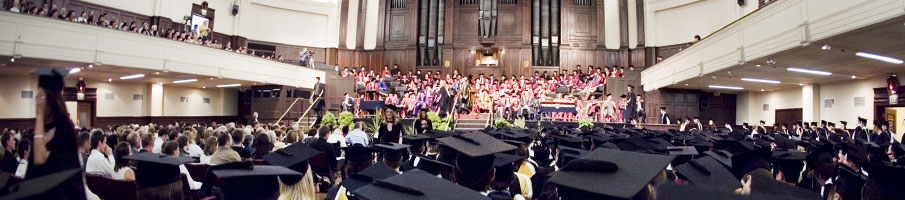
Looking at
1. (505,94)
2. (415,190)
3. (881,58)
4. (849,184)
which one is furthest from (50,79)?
(505,94)

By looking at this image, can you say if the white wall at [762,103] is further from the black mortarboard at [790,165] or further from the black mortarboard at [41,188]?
the black mortarboard at [41,188]

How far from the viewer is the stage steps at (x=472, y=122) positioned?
1495 centimetres

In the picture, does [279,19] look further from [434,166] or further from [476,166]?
[476,166]

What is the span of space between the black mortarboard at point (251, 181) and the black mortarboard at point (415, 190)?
91 cm

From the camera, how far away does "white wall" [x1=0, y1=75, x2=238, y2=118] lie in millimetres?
13125

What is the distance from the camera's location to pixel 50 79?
6.53 ft

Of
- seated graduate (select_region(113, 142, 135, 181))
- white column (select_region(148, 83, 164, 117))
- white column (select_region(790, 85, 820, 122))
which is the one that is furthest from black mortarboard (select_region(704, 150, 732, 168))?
white column (select_region(148, 83, 164, 117))

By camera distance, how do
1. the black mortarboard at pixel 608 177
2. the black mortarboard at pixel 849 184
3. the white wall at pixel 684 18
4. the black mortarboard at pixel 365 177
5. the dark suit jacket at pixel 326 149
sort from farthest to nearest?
1. the white wall at pixel 684 18
2. the dark suit jacket at pixel 326 149
3. the black mortarboard at pixel 849 184
4. the black mortarboard at pixel 365 177
5. the black mortarboard at pixel 608 177

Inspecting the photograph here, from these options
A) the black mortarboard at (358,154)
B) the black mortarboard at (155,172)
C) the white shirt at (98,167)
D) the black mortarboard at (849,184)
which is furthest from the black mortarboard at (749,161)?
the white shirt at (98,167)

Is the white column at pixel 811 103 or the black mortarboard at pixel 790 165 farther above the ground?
the white column at pixel 811 103

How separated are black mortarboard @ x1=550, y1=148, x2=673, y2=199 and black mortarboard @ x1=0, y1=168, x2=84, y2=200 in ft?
6.60

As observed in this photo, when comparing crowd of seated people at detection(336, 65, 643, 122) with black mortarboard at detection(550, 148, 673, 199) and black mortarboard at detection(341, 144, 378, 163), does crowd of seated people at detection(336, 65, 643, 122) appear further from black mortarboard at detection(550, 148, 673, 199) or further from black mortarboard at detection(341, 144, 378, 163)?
black mortarboard at detection(550, 148, 673, 199)

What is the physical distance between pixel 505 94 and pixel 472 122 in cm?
306

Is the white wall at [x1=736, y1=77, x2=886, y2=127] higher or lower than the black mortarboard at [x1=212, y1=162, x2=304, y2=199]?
higher
